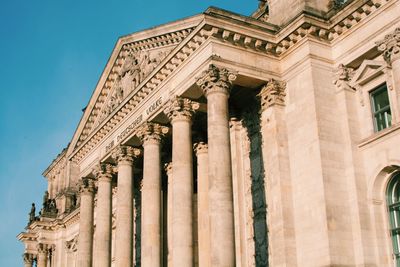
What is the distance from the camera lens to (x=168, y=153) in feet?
121

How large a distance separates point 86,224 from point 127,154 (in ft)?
22.4

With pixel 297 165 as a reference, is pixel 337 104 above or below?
above

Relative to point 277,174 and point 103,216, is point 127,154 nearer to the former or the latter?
point 103,216

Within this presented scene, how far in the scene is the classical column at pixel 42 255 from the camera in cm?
5981

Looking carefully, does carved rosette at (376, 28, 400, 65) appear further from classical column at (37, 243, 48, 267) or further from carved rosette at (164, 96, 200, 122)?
classical column at (37, 243, 48, 267)

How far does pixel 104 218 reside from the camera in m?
36.8

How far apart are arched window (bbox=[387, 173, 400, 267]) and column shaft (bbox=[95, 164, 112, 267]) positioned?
57.7 ft

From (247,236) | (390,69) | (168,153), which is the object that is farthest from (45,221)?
(390,69)

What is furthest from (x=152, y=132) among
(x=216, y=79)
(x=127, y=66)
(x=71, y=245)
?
(x=71, y=245)

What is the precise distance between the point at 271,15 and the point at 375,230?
37.7ft

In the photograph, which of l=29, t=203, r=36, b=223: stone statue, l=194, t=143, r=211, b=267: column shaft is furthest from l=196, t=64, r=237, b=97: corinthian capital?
l=29, t=203, r=36, b=223: stone statue

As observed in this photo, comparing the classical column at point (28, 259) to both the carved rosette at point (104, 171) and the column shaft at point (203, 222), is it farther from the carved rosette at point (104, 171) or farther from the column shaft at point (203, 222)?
the column shaft at point (203, 222)

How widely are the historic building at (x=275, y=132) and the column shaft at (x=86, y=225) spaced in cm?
600

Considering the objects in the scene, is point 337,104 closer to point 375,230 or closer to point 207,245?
point 375,230
